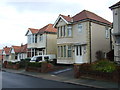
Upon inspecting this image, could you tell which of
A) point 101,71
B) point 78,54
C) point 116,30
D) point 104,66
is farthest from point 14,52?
point 101,71

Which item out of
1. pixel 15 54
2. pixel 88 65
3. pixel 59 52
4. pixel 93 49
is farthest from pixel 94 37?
pixel 15 54

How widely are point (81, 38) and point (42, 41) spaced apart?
11.4 metres

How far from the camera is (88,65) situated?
16.5m


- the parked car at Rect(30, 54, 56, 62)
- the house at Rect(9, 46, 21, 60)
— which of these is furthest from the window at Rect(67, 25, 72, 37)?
the house at Rect(9, 46, 21, 60)

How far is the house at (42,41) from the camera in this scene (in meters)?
35.3

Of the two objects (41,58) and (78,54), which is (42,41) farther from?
(78,54)

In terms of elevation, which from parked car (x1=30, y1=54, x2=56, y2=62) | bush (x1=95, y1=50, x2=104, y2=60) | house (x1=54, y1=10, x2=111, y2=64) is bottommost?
parked car (x1=30, y1=54, x2=56, y2=62)

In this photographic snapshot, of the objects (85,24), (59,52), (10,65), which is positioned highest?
(85,24)

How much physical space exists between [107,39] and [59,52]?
7.48m

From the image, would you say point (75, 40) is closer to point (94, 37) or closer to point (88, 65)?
point (94, 37)

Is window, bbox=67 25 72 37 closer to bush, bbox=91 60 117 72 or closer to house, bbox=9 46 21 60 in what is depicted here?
bush, bbox=91 60 117 72

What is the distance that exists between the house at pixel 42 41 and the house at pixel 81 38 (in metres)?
6.21

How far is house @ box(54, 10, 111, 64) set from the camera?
25.7 metres

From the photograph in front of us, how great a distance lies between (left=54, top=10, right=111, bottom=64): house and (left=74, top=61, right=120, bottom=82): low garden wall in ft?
28.3
